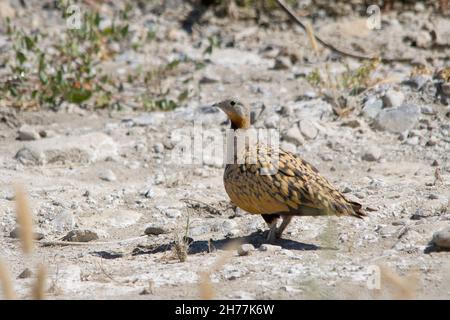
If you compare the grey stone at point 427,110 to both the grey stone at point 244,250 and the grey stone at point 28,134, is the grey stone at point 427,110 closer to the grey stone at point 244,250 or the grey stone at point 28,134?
the grey stone at point 244,250

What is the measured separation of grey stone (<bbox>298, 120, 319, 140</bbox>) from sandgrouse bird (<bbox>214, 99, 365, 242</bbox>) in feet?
7.61

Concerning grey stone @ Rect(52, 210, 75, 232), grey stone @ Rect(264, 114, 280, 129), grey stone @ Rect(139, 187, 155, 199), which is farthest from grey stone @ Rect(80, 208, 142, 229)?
grey stone @ Rect(264, 114, 280, 129)

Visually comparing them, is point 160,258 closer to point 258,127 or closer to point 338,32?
point 258,127

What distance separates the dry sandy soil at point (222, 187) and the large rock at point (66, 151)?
1 cm

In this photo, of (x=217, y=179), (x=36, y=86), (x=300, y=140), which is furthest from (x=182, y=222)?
(x=36, y=86)

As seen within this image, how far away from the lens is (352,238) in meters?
6.16

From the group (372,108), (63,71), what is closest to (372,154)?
(372,108)

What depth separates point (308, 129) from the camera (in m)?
8.62

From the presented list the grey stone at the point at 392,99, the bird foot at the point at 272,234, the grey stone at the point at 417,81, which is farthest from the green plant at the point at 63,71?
the bird foot at the point at 272,234

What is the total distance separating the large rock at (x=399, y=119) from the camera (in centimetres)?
855

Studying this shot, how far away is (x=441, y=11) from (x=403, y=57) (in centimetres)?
170

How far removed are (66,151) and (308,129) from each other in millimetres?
2264

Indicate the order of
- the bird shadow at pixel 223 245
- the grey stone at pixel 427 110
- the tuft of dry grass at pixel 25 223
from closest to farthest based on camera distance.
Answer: the tuft of dry grass at pixel 25 223 < the bird shadow at pixel 223 245 < the grey stone at pixel 427 110
